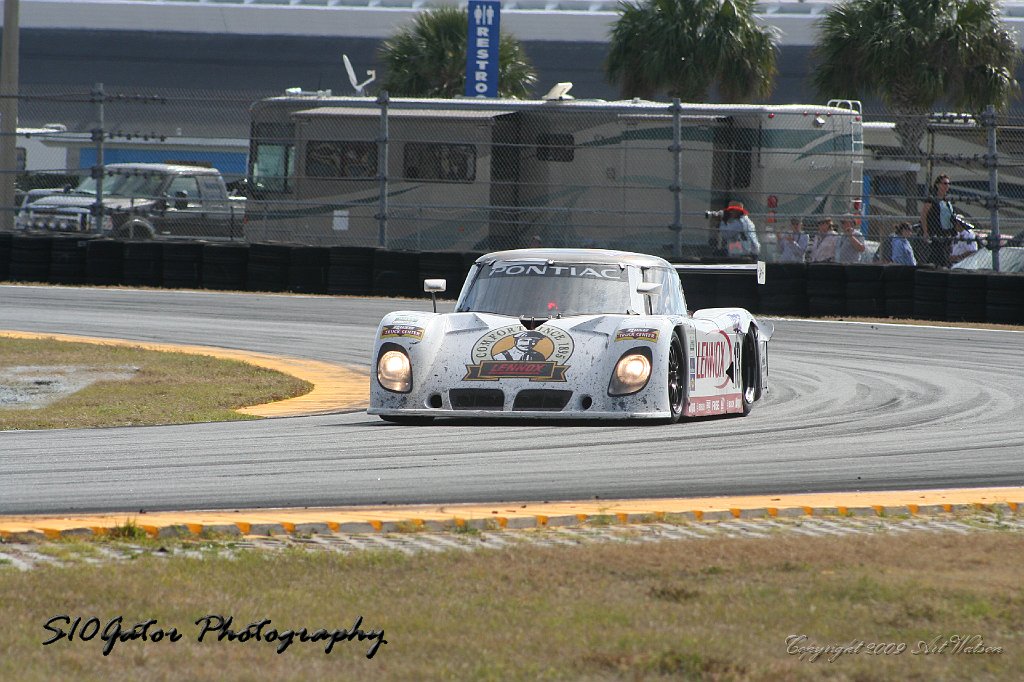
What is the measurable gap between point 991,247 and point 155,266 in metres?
10.5

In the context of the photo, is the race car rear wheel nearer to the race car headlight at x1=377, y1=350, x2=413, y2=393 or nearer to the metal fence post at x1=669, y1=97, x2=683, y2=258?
the race car headlight at x1=377, y1=350, x2=413, y2=393

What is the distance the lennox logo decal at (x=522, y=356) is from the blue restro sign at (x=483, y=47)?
22.2 m

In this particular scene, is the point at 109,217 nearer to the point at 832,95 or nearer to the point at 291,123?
the point at 291,123

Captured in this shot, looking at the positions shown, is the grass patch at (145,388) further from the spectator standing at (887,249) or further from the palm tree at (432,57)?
the palm tree at (432,57)

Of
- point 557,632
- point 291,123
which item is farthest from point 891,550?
point 291,123

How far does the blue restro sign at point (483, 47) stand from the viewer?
3117 centimetres

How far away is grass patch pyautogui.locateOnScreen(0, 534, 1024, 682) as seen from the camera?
3.92m

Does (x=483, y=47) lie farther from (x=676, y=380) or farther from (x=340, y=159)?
(x=676, y=380)

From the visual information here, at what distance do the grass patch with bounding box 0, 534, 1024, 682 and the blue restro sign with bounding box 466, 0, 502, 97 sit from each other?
26.2 m

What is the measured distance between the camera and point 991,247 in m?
17.8

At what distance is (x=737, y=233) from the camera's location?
19.9m

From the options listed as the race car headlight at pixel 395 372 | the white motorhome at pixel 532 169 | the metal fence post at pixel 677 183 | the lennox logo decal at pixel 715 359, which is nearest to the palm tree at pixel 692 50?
the white motorhome at pixel 532 169

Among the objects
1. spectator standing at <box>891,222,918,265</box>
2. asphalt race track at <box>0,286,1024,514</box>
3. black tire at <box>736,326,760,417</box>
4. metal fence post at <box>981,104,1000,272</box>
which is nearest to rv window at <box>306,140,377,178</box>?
spectator standing at <box>891,222,918,265</box>

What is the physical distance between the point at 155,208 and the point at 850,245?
10672mm
